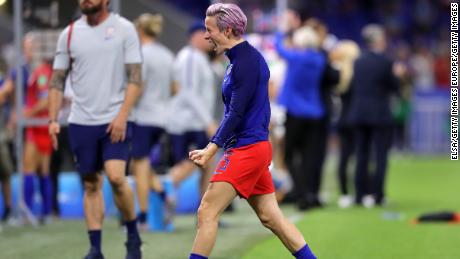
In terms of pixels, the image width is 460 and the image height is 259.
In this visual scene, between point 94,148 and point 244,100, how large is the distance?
2.20m

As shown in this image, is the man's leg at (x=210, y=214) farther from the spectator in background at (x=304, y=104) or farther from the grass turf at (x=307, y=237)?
the spectator in background at (x=304, y=104)

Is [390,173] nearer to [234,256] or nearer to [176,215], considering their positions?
[176,215]

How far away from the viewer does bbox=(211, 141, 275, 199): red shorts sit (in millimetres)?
7402

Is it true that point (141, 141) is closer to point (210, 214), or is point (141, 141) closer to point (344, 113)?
point (210, 214)

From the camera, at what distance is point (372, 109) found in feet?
51.5

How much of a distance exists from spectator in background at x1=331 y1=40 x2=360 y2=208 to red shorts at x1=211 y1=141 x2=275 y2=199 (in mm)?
8588

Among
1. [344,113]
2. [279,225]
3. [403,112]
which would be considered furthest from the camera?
[403,112]

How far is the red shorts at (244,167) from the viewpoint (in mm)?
7402

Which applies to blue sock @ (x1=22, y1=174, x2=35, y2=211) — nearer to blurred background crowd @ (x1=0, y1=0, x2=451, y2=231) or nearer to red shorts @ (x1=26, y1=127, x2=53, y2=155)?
→ blurred background crowd @ (x1=0, y1=0, x2=451, y2=231)

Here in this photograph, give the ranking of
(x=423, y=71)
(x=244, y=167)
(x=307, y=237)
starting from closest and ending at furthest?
(x=244, y=167) < (x=307, y=237) < (x=423, y=71)

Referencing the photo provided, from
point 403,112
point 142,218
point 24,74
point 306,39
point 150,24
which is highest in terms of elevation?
point 150,24

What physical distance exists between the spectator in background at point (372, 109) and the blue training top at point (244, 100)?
27.2 ft

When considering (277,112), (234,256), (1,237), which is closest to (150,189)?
(1,237)

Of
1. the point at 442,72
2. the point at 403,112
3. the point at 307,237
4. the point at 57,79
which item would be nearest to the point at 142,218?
the point at 307,237
